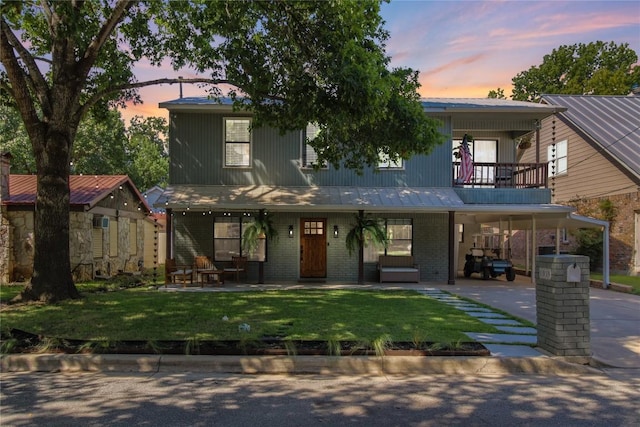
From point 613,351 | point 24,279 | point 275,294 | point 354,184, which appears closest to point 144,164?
point 24,279

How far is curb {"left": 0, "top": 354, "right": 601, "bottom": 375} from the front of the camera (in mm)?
6035

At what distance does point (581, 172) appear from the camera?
2131 centimetres

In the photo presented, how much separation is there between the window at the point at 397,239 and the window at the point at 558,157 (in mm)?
10492

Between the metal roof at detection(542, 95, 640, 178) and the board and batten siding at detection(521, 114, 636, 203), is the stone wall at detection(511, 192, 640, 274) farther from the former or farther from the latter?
the metal roof at detection(542, 95, 640, 178)

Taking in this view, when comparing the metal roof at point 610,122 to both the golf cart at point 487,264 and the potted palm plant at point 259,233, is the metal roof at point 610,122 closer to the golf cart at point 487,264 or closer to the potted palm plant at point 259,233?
the golf cart at point 487,264

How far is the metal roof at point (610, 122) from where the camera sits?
1902cm

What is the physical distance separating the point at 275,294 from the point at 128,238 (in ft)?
37.2

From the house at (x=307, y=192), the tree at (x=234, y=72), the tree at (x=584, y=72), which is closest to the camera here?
the tree at (x=234, y=72)

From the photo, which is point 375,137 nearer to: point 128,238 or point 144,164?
point 128,238

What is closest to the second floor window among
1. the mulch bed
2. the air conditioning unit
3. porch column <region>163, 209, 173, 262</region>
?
porch column <region>163, 209, 173, 262</region>

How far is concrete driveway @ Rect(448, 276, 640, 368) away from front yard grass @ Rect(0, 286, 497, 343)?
65.6 inches

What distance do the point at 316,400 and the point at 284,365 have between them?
1137mm

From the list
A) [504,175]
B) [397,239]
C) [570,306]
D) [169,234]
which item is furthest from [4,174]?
[504,175]

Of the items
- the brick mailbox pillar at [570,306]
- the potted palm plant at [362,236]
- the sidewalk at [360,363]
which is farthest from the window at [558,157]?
the brick mailbox pillar at [570,306]
